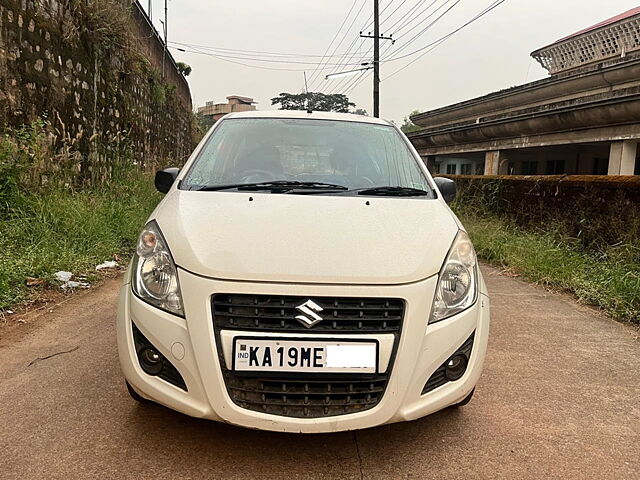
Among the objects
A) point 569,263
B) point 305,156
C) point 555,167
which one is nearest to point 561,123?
point 555,167

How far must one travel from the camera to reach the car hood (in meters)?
1.85

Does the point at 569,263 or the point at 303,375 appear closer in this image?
the point at 303,375

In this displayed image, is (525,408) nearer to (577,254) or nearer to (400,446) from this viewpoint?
(400,446)

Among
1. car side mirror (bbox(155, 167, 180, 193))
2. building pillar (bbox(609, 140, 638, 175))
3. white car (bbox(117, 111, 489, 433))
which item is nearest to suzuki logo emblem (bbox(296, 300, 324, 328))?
white car (bbox(117, 111, 489, 433))

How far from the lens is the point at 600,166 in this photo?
15547 millimetres

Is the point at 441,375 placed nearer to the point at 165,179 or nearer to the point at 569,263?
the point at 165,179

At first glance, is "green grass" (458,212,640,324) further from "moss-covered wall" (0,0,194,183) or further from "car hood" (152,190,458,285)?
"moss-covered wall" (0,0,194,183)

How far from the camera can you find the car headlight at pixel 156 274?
190cm

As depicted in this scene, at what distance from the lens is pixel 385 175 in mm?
2881

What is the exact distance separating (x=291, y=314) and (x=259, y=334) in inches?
5.3

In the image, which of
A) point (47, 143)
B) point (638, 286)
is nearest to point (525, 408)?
point (638, 286)

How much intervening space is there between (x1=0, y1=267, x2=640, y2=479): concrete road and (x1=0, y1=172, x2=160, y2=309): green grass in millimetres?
1032

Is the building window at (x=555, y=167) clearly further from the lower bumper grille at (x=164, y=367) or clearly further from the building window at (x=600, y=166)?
the lower bumper grille at (x=164, y=367)

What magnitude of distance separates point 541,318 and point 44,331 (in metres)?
3.85
